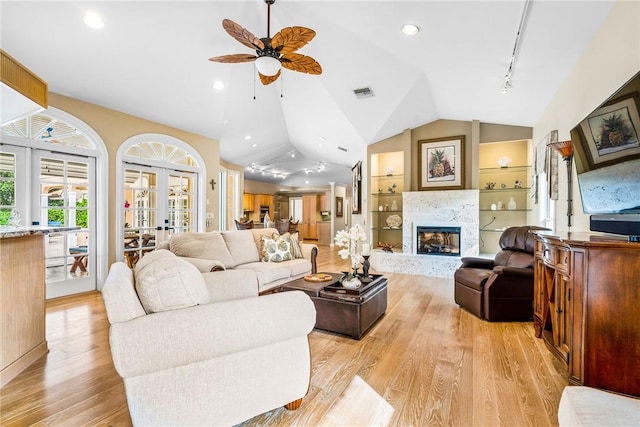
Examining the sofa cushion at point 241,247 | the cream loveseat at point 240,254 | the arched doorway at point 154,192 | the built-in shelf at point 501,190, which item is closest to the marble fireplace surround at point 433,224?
the built-in shelf at point 501,190

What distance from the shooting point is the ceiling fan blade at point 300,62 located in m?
3.11

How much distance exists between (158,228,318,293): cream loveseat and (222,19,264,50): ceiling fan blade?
2.18 metres

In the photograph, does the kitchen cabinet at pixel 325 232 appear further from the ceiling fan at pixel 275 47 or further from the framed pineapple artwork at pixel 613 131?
the framed pineapple artwork at pixel 613 131

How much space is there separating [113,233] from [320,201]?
9.52 meters

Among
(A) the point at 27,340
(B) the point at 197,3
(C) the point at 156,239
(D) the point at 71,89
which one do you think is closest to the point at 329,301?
(A) the point at 27,340

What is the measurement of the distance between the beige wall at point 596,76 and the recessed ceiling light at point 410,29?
1.46 m

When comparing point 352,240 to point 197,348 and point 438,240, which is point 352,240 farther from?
point 438,240

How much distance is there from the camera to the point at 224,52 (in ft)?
13.5

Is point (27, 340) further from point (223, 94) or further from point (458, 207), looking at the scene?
point (458, 207)

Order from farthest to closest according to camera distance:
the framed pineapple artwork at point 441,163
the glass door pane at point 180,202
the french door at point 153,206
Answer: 1. the framed pineapple artwork at point 441,163
2. the glass door pane at point 180,202
3. the french door at point 153,206

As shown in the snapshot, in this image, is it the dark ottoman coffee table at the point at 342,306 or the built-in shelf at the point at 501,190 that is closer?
the dark ottoman coffee table at the point at 342,306

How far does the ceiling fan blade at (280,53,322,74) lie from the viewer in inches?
122

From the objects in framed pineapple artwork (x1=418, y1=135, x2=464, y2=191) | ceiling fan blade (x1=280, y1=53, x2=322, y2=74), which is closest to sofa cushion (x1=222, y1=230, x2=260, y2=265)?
ceiling fan blade (x1=280, y1=53, x2=322, y2=74)

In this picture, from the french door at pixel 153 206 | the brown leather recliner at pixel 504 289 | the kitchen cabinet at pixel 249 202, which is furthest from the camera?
the kitchen cabinet at pixel 249 202
